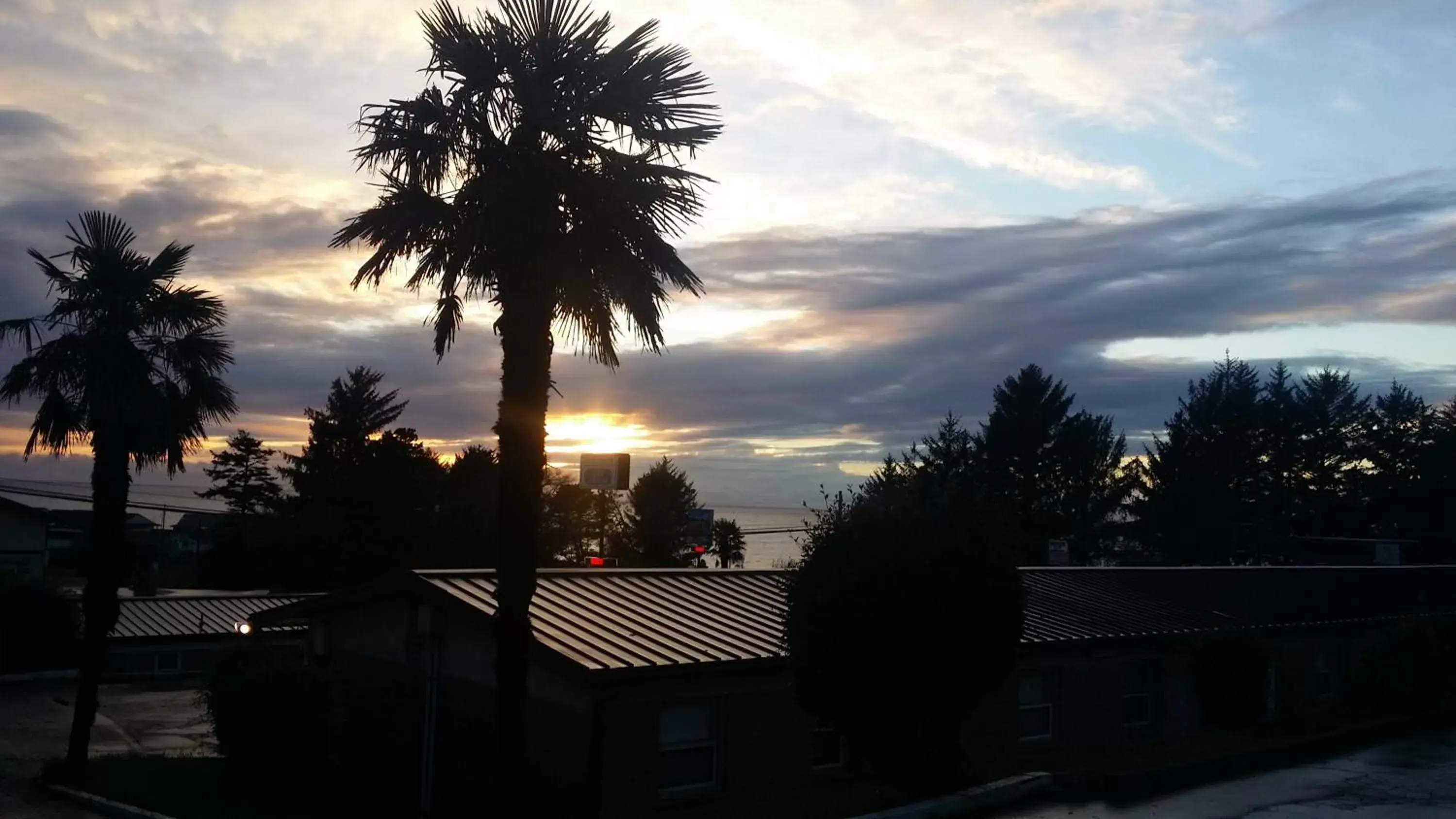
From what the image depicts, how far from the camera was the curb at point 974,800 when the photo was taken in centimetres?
1117

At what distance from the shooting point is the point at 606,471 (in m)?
23.4

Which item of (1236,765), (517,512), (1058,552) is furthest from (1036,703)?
(1058,552)

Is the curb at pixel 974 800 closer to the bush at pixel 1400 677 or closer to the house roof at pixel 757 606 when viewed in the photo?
the house roof at pixel 757 606

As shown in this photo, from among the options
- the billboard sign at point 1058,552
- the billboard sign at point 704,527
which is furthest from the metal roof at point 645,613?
the billboard sign at point 1058,552

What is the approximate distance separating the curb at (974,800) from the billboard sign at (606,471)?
38.2 feet

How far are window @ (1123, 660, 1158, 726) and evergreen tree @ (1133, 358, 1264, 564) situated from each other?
185ft

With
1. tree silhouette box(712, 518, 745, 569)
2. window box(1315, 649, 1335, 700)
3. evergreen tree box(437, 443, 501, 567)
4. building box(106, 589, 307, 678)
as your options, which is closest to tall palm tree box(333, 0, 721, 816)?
window box(1315, 649, 1335, 700)

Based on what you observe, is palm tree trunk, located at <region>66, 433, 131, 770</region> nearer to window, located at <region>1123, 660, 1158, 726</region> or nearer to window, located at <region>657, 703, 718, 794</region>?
window, located at <region>657, 703, 718, 794</region>

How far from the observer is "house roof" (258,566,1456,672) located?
1702cm

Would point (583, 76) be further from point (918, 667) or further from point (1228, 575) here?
point (1228, 575)

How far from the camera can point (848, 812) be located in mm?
12609

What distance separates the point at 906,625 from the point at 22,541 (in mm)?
45447

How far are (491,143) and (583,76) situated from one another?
134cm

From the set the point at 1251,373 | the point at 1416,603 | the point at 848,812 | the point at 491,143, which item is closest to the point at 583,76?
the point at 491,143
